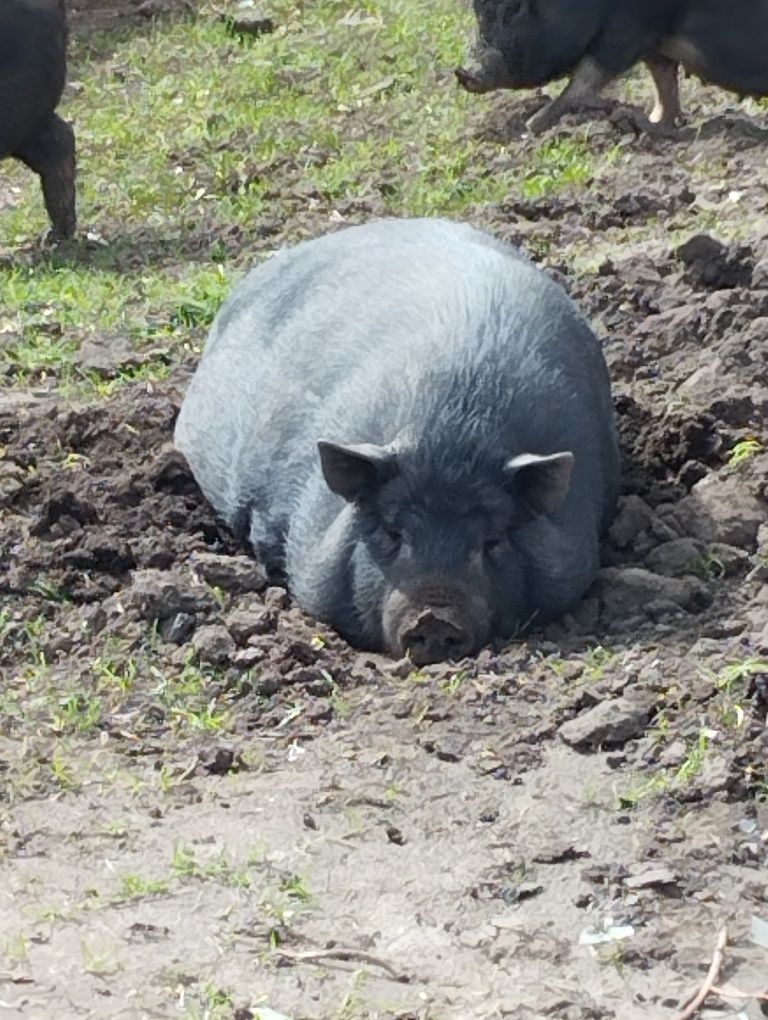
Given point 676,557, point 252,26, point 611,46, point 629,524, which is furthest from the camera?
point 252,26

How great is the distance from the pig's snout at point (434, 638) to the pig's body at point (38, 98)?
5.55m

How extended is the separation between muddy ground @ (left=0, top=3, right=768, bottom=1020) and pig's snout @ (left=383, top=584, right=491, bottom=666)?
0.29 ft

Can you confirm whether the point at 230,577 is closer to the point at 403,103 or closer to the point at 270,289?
the point at 270,289

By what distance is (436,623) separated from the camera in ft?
19.4

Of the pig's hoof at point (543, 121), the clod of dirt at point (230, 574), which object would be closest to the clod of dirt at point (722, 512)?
the clod of dirt at point (230, 574)

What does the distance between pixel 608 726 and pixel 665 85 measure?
22.1 feet

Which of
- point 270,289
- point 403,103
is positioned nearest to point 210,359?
point 270,289

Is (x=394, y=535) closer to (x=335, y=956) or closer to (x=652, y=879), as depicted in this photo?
(x=652, y=879)

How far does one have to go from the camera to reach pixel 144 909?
464cm

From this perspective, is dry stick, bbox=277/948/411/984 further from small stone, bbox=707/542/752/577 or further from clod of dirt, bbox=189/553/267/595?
small stone, bbox=707/542/752/577

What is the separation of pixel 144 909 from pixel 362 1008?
→ 2.18 feet

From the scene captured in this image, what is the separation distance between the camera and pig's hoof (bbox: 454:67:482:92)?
11.8 metres

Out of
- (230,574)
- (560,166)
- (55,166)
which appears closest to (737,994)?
(230,574)

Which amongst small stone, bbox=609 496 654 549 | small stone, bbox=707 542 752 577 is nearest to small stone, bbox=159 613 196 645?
small stone, bbox=609 496 654 549
